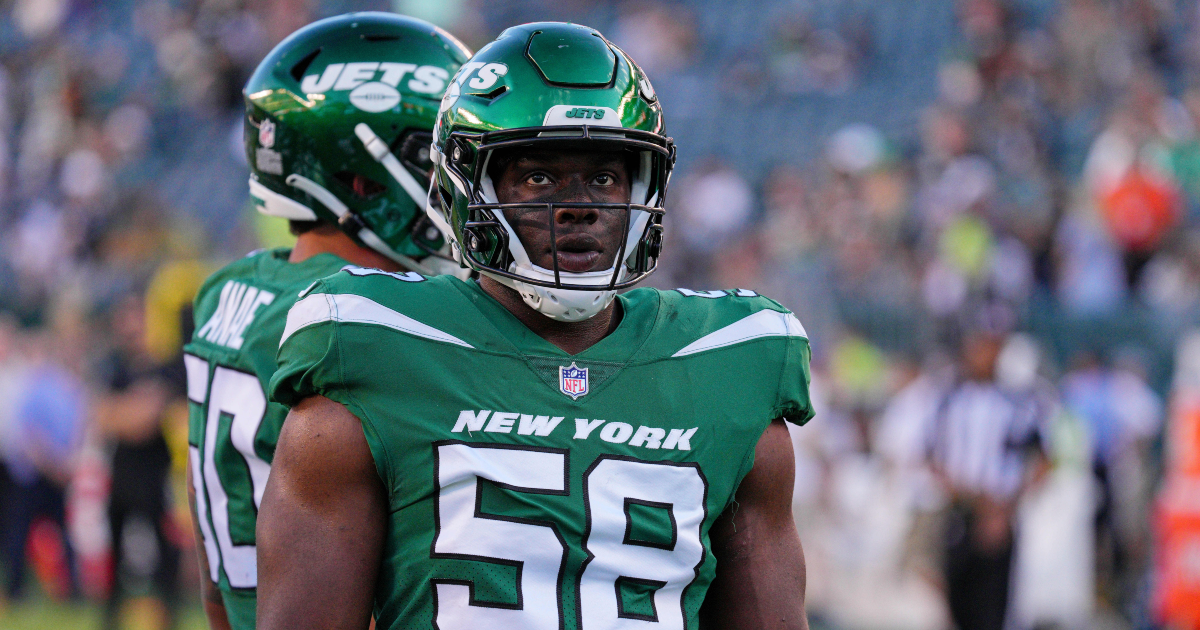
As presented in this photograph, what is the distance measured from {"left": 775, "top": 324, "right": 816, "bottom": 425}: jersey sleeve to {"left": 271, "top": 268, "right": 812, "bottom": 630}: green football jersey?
0.02m

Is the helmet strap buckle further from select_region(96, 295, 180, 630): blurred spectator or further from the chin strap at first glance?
select_region(96, 295, 180, 630): blurred spectator

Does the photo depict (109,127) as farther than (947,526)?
Yes

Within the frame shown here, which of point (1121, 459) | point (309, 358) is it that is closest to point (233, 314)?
point (309, 358)

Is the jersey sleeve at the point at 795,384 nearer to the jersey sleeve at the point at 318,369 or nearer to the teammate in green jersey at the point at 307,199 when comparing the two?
the jersey sleeve at the point at 318,369

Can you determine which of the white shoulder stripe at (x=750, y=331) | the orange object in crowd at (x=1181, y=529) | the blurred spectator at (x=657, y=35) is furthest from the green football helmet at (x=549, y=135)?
the blurred spectator at (x=657, y=35)

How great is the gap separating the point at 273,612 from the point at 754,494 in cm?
76

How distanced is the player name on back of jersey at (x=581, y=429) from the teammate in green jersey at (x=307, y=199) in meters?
0.77

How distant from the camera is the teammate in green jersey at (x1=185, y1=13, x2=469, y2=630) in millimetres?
2596

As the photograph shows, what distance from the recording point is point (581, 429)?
195 cm

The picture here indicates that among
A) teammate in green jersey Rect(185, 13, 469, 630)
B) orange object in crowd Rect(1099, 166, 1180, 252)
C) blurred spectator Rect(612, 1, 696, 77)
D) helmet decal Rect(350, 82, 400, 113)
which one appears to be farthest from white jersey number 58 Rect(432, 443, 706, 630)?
blurred spectator Rect(612, 1, 696, 77)

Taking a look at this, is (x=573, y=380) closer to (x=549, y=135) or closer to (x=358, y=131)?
(x=549, y=135)

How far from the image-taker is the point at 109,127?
1402 cm

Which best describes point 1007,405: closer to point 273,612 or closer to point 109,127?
point 273,612

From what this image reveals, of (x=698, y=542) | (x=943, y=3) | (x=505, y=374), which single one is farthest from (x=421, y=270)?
(x=943, y=3)
